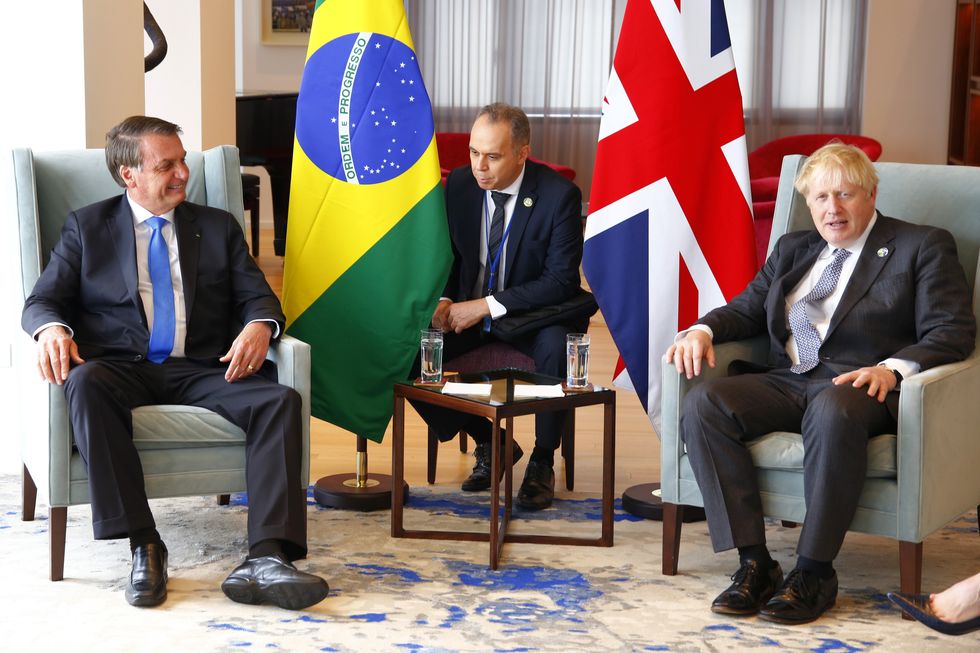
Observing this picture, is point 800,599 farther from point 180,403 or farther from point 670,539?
point 180,403

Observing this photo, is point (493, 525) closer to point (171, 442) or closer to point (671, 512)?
point (671, 512)

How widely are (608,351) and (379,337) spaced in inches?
100

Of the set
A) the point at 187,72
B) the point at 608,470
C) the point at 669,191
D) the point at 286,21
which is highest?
the point at 286,21

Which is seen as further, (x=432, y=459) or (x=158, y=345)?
(x=432, y=459)

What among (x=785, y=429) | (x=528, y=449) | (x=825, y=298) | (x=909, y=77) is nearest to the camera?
(x=785, y=429)

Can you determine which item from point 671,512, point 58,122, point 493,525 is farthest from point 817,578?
point 58,122

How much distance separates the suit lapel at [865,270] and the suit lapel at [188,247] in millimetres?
1600

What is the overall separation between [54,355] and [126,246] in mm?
392

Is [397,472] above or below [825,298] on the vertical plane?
below

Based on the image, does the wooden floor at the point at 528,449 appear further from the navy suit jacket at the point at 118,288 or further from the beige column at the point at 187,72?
the beige column at the point at 187,72

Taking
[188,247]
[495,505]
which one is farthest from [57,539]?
[495,505]

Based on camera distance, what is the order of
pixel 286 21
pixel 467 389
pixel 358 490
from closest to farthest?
1. pixel 467 389
2. pixel 358 490
3. pixel 286 21

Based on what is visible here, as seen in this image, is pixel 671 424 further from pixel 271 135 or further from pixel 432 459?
pixel 271 135

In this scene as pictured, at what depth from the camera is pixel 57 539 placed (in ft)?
9.48
